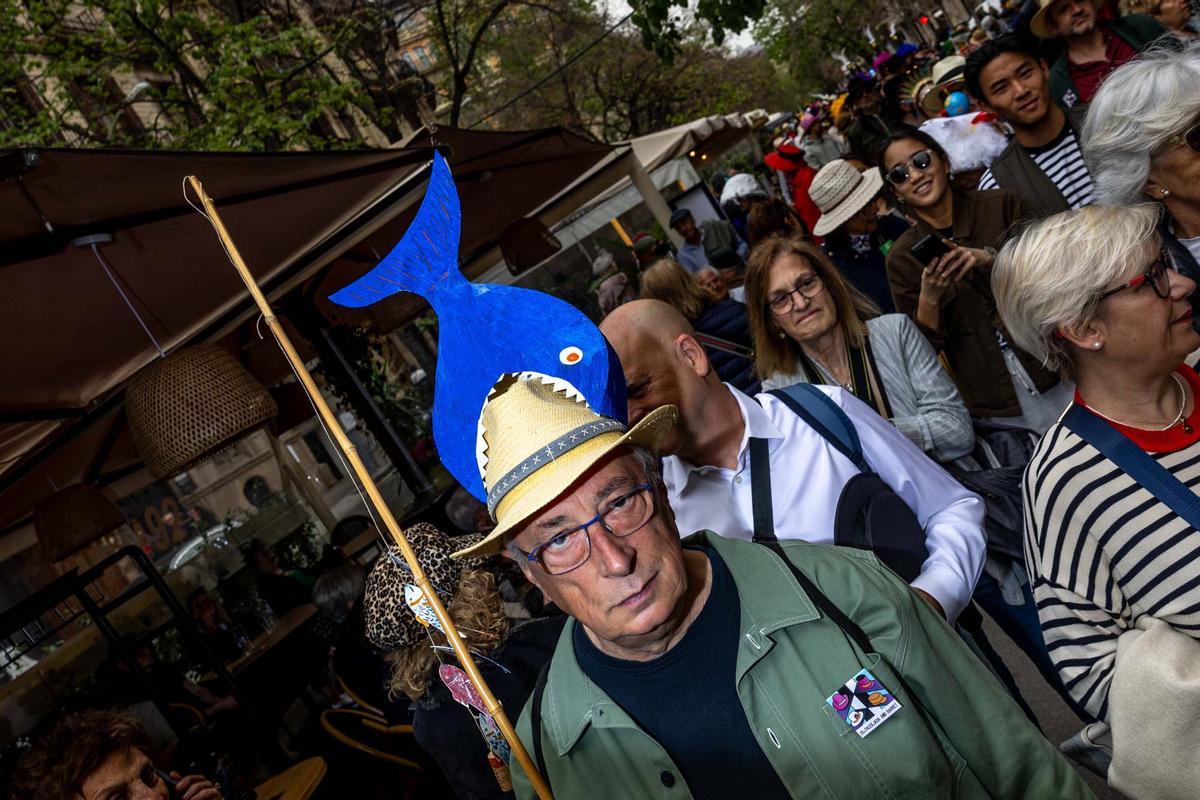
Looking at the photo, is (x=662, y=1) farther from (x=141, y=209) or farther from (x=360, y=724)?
(x=360, y=724)

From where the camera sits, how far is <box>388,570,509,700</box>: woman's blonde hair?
250cm

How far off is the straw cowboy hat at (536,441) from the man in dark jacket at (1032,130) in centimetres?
278

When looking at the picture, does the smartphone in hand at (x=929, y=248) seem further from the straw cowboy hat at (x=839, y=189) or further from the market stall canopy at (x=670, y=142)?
the market stall canopy at (x=670, y=142)

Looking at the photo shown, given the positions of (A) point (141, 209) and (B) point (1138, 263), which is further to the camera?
(A) point (141, 209)

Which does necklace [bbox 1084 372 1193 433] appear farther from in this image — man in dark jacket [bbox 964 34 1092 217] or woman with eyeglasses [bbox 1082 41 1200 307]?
man in dark jacket [bbox 964 34 1092 217]

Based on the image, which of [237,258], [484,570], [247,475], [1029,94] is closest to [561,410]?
[237,258]

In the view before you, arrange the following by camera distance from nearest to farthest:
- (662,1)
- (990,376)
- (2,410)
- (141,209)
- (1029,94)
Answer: (141,209) → (990,376) → (1029,94) → (2,410) → (662,1)

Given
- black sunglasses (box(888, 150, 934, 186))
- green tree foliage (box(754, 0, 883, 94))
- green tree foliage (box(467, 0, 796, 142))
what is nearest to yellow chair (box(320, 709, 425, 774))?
black sunglasses (box(888, 150, 934, 186))

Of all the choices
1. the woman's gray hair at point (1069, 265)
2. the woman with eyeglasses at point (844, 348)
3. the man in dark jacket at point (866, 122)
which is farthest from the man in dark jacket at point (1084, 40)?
the man in dark jacket at point (866, 122)

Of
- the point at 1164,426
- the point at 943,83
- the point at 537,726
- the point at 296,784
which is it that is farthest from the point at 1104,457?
the point at 943,83

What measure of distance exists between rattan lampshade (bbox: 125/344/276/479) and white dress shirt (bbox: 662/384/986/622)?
81.6 inches

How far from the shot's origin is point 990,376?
3236 mm

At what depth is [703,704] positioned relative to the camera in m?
1.51

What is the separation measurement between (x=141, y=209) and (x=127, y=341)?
57.9 inches
